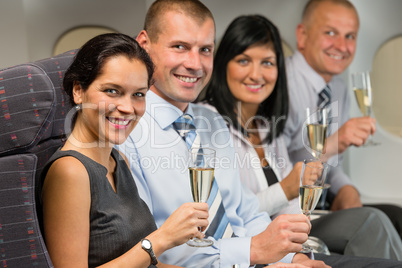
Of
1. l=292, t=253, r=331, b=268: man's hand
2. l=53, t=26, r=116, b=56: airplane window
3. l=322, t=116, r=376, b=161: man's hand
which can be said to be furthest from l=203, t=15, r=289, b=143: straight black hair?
l=53, t=26, r=116, b=56: airplane window

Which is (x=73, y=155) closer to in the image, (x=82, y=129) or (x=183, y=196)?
(x=82, y=129)

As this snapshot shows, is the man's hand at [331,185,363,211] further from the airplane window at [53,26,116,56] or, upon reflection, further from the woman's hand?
the woman's hand

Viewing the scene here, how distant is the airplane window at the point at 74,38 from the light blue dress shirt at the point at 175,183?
117 centimetres

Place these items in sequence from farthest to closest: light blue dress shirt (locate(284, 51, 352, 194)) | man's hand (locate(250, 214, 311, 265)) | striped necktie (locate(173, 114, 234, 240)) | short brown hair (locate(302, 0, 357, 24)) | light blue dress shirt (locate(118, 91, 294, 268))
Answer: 1. short brown hair (locate(302, 0, 357, 24))
2. light blue dress shirt (locate(284, 51, 352, 194))
3. striped necktie (locate(173, 114, 234, 240))
4. light blue dress shirt (locate(118, 91, 294, 268))
5. man's hand (locate(250, 214, 311, 265))

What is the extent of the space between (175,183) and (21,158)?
21.9 inches

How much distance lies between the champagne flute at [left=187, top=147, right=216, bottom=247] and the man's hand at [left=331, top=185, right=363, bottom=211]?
5.19 feet

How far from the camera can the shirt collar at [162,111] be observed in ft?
5.28

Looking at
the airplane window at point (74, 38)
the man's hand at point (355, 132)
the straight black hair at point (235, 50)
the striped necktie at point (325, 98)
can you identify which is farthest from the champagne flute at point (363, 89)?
the airplane window at point (74, 38)

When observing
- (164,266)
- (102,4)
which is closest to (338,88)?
(102,4)

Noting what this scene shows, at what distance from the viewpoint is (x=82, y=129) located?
3.92 feet

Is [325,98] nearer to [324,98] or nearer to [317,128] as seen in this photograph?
[324,98]

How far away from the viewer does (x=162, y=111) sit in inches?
63.7

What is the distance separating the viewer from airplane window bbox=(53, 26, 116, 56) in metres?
2.73

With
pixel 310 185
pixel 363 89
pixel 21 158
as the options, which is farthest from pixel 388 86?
pixel 21 158
